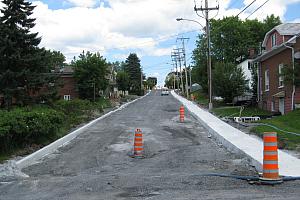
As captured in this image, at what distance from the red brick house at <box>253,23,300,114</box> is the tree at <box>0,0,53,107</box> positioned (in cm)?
1829

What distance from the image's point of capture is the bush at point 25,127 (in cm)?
1330

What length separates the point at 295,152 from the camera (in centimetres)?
1314

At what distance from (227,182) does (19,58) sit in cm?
2757

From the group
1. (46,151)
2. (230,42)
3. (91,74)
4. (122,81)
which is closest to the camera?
(46,151)

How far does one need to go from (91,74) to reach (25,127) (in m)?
43.3

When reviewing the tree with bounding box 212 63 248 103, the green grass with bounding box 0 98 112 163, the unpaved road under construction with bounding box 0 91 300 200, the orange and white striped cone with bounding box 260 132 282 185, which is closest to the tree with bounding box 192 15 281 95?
the tree with bounding box 212 63 248 103

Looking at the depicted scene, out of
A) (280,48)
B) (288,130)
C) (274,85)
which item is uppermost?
(280,48)

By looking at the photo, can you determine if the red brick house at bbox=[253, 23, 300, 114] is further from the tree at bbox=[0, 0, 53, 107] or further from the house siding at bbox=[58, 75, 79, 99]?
the house siding at bbox=[58, 75, 79, 99]

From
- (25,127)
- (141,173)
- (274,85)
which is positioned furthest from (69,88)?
(141,173)

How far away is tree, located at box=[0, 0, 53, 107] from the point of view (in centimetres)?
3338

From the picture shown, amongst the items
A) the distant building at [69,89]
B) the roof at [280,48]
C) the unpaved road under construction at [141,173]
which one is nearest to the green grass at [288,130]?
the unpaved road under construction at [141,173]

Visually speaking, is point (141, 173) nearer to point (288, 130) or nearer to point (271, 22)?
point (288, 130)

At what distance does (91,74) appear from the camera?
56.9m

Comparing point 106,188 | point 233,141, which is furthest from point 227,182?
point 233,141
